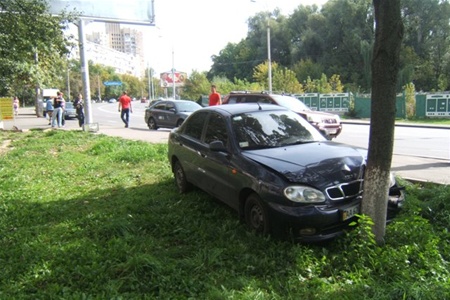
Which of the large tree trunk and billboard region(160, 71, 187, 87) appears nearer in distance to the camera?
the large tree trunk

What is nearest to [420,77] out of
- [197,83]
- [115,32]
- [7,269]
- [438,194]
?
[197,83]

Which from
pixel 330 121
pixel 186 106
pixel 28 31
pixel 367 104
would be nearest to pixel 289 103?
pixel 330 121

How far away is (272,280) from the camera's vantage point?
3559 mm

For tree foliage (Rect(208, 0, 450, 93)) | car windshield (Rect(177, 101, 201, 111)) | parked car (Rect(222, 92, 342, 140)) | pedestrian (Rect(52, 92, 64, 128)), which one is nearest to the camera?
parked car (Rect(222, 92, 342, 140))

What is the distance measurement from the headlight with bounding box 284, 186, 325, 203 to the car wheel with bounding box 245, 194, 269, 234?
14.9 inches

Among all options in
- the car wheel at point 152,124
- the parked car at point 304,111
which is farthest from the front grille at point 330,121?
the car wheel at point 152,124

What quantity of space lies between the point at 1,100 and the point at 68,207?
705 inches

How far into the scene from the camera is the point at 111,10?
19906mm

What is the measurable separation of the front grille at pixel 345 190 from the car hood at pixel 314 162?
5cm

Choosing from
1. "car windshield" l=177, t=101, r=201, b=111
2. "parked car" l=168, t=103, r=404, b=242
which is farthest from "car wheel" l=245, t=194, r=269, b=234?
"car windshield" l=177, t=101, r=201, b=111

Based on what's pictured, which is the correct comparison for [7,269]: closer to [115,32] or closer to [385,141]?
[385,141]

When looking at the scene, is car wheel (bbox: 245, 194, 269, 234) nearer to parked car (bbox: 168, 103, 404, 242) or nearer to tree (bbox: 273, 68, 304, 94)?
parked car (bbox: 168, 103, 404, 242)

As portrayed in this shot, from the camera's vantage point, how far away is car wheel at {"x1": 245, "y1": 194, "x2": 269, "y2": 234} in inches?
167

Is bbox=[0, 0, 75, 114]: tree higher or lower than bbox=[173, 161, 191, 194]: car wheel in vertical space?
higher
